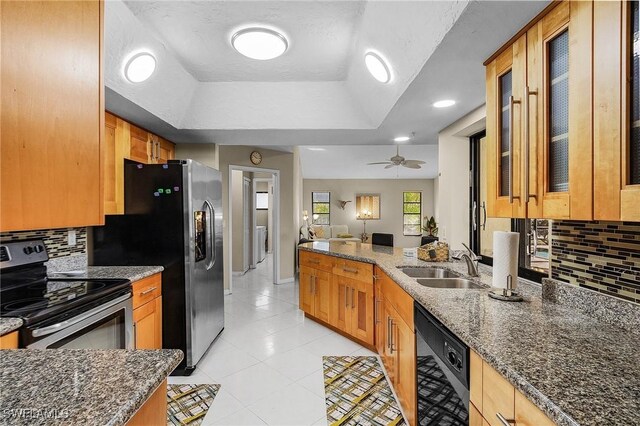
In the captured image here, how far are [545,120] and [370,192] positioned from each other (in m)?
9.35

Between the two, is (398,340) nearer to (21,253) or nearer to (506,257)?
(506,257)

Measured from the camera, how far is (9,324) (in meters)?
1.29

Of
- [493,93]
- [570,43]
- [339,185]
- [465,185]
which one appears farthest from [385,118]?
[339,185]

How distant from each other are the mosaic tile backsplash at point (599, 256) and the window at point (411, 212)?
9.15 metres

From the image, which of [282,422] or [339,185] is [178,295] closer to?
[282,422]

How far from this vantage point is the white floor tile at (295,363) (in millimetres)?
2459

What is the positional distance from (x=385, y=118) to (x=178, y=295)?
2276mm

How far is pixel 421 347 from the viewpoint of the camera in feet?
5.12

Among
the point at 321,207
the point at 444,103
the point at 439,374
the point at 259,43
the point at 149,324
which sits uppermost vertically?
the point at 259,43

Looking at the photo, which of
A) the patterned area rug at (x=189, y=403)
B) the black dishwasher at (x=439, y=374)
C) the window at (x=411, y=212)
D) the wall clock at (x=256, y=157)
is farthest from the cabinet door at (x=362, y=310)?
the window at (x=411, y=212)

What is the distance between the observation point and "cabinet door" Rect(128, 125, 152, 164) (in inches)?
109

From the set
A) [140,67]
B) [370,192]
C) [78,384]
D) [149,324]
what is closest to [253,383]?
[149,324]

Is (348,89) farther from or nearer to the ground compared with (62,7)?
farther from the ground

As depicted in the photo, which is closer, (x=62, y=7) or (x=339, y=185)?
(x=62, y=7)
